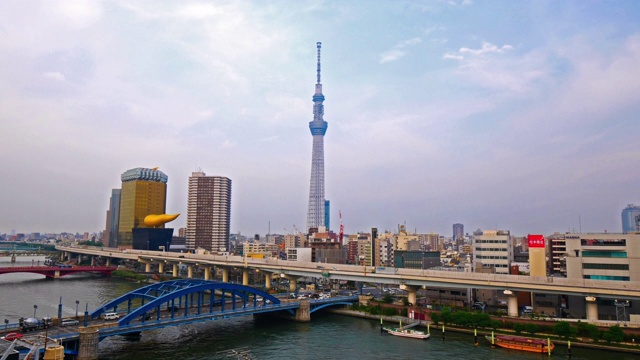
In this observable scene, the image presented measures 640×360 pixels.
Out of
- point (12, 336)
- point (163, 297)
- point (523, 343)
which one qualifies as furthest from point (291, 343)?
point (12, 336)

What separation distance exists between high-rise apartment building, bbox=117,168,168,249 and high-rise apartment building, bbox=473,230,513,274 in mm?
131944

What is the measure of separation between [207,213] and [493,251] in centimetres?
12677

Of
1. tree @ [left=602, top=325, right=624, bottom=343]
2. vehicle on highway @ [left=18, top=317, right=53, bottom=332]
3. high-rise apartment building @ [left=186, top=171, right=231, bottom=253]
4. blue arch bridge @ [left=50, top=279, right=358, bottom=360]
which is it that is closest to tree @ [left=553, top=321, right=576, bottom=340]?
tree @ [left=602, top=325, right=624, bottom=343]

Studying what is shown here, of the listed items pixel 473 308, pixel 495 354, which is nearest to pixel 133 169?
pixel 473 308

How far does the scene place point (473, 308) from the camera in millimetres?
53938

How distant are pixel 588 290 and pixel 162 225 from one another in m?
130

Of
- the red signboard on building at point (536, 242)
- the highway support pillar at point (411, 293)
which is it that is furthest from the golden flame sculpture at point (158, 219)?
the red signboard on building at point (536, 242)

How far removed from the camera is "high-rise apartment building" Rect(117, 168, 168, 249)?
166000 millimetres

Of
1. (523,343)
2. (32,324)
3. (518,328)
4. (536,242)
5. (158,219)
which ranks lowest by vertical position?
(523,343)

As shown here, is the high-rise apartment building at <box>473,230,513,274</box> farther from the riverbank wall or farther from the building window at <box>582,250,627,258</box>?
the riverbank wall

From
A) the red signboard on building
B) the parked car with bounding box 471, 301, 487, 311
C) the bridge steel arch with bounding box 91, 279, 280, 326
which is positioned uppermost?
the red signboard on building

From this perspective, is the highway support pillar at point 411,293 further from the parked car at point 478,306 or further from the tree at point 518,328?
the tree at point 518,328

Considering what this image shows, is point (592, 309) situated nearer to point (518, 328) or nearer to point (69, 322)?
point (518, 328)

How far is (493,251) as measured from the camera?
7256 cm
